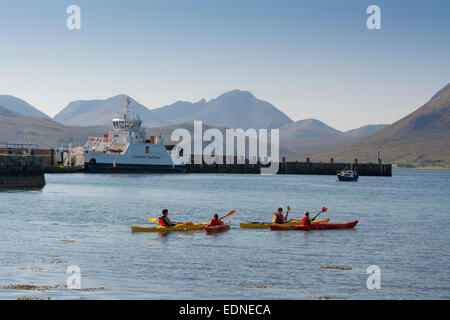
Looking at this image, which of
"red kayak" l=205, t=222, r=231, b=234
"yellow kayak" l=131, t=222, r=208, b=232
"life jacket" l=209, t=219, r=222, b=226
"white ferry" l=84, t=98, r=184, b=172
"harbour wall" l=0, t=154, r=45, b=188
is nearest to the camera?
"yellow kayak" l=131, t=222, r=208, b=232

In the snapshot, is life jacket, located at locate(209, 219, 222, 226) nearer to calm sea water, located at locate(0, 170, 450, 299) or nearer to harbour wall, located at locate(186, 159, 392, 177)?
calm sea water, located at locate(0, 170, 450, 299)

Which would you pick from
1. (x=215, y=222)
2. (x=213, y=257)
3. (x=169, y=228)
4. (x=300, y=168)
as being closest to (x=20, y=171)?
(x=169, y=228)

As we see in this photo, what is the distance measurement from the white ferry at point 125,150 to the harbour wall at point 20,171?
50.1m

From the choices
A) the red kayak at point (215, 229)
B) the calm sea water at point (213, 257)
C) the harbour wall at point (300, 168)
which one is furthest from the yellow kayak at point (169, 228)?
the harbour wall at point (300, 168)

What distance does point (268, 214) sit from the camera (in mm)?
49094

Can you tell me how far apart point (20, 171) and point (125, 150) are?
5565cm

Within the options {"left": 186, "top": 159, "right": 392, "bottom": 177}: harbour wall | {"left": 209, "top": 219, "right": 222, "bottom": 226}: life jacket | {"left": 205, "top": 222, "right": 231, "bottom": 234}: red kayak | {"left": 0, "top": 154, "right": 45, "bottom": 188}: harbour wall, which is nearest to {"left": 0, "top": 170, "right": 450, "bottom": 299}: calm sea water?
{"left": 205, "top": 222, "right": 231, "bottom": 234}: red kayak

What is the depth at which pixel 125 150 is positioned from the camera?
382ft

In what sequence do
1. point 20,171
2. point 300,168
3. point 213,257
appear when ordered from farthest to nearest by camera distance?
point 300,168, point 20,171, point 213,257

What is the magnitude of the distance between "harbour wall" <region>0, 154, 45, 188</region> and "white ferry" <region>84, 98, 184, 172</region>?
50.1 metres

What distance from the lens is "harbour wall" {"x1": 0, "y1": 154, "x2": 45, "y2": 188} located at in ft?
194

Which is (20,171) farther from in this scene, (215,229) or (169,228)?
(215,229)

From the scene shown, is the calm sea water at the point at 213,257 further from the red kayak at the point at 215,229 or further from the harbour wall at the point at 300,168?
the harbour wall at the point at 300,168
